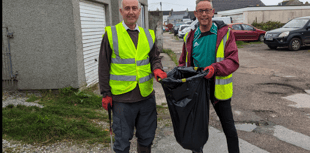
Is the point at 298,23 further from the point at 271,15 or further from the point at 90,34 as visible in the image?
the point at 271,15

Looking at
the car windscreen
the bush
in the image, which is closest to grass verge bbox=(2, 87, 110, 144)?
the car windscreen

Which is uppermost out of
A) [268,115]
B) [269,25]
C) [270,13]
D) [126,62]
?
[270,13]

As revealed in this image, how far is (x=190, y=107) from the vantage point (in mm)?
2389

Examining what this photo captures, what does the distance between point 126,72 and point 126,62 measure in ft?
0.32

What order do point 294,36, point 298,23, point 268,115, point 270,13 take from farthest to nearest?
point 270,13 < point 298,23 < point 294,36 < point 268,115

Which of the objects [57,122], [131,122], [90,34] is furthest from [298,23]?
[131,122]

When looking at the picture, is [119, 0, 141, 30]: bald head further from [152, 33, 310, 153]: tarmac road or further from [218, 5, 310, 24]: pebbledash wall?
[218, 5, 310, 24]: pebbledash wall

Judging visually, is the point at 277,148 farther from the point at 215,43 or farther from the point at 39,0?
the point at 39,0

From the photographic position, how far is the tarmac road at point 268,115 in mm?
3586

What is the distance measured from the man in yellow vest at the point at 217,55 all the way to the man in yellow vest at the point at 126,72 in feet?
1.52

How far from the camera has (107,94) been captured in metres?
2.57

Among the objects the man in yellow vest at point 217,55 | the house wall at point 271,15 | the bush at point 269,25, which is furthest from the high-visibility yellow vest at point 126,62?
the house wall at point 271,15

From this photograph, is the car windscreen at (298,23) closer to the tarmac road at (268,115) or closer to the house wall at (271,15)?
the tarmac road at (268,115)

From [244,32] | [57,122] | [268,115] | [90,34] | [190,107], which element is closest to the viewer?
[190,107]
